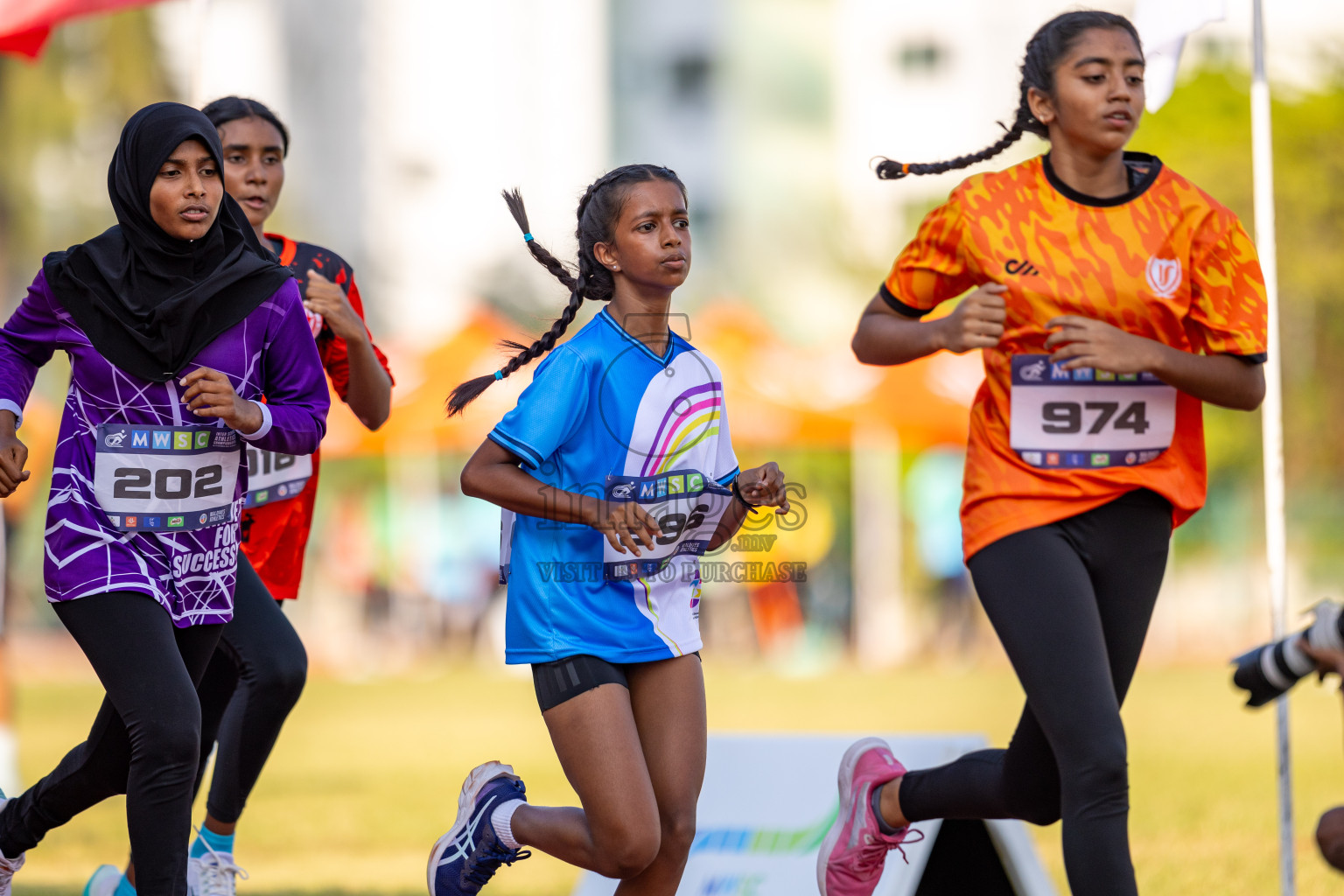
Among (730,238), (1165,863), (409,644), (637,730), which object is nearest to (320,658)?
(409,644)

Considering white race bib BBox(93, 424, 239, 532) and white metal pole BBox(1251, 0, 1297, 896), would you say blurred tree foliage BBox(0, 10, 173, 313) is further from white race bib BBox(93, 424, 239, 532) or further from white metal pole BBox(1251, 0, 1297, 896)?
white metal pole BBox(1251, 0, 1297, 896)

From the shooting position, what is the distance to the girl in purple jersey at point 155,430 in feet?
12.7

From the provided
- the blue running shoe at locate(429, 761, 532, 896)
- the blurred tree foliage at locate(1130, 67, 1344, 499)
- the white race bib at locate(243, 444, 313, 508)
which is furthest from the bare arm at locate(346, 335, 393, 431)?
the blurred tree foliage at locate(1130, 67, 1344, 499)

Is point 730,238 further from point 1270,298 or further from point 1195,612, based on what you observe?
point 1270,298

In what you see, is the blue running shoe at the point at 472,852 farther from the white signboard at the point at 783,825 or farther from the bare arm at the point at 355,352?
the bare arm at the point at 355,352

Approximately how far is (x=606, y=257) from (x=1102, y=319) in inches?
52.0

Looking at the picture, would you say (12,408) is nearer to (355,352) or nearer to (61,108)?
(355,352)

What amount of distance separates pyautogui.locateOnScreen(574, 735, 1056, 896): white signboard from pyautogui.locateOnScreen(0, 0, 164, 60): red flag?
3910 millimetres

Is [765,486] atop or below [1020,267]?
below

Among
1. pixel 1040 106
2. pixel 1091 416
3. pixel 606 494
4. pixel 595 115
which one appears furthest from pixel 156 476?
pixel 595 115

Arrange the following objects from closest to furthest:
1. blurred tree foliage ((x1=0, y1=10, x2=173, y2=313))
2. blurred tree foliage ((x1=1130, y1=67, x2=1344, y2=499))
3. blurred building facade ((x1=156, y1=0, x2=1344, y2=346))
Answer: blurred tree foliage ((x1=0, y1=10, x2=173, y2=313)) < blurred tree foliage ((x1=1130, y1=67, x2=1344, y2=499)) < blurred building facade ((x1=156, y1=0, x2=1344, y2=346))

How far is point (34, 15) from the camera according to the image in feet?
20.7

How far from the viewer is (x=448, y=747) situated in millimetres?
11336

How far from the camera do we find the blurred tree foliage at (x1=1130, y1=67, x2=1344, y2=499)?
26.6 metres
